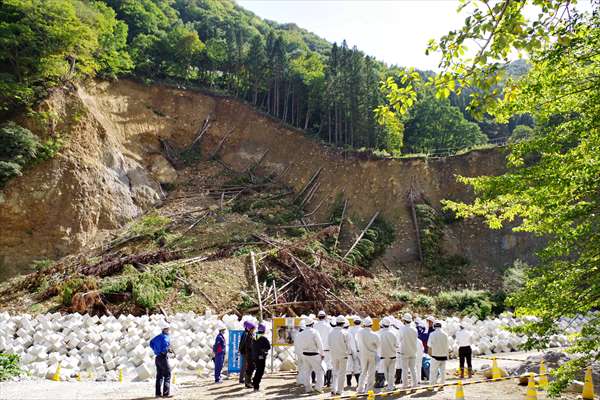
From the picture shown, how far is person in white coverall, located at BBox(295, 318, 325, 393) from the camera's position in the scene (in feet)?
35.5

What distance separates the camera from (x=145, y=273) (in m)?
22.2

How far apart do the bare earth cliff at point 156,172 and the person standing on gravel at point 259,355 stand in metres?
18.9

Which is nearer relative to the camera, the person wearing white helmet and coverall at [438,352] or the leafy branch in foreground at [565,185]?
the leafy branch in foreground at [565,185]

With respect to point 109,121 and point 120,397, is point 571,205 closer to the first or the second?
point 120,397

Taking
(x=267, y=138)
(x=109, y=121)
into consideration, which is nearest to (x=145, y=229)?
(x=109, y=121)

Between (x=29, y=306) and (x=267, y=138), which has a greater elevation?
(x=267, y=138)

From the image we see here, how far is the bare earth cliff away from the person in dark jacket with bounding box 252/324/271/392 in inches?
744

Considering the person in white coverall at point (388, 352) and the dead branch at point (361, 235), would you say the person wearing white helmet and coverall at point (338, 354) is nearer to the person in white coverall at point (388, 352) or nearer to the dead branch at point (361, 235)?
the person in white coverall at point (388, 352)

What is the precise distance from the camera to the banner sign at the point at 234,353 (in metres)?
13.2

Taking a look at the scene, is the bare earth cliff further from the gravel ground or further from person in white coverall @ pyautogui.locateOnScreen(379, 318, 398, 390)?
person in white coverall @ pyautogui.locateOnScreen(379, 318, 398, 390)

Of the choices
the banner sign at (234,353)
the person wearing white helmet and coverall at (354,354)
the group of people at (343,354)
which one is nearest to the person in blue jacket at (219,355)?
Answer: the group of people at (343,354)

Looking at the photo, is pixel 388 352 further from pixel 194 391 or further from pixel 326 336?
pixel 194 391

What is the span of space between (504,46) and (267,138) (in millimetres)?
36873

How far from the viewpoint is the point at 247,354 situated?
11.3m
